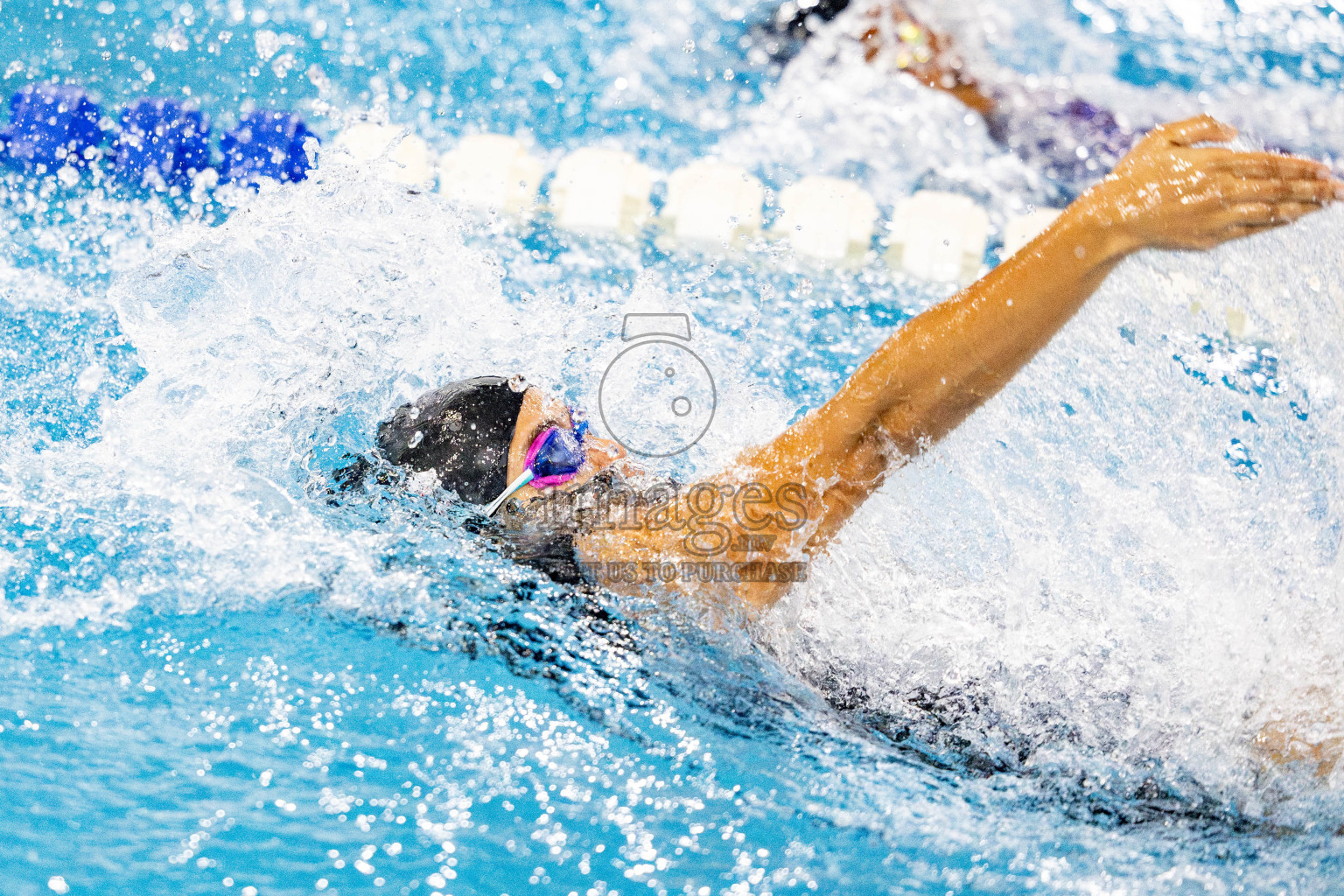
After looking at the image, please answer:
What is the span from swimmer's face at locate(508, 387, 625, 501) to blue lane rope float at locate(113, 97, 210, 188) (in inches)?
131

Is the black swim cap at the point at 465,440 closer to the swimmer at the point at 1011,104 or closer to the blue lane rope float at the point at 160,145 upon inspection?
the blue lane rope float at the point at 160,145

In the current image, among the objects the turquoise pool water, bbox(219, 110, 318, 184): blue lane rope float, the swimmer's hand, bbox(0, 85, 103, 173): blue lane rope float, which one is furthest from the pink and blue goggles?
bbox(0, 85, 103, 173): blue lane rope float

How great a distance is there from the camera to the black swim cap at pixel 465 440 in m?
1.76

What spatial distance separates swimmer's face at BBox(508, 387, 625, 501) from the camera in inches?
69.4

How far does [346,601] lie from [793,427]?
2.70ft

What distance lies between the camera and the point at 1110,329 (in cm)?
153

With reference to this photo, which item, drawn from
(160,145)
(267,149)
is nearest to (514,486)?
(267,149)

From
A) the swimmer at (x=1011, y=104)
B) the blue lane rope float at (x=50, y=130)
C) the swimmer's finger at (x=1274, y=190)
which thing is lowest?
the swimmer's finger at (x=1274, y=190)

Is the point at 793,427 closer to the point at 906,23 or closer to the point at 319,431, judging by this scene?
the point at 319,431

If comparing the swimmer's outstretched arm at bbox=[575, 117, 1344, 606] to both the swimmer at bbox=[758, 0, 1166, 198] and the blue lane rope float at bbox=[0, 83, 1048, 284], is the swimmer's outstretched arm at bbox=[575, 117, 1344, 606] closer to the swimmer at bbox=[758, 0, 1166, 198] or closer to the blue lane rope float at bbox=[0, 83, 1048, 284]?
the blue lane rope float at bbox=[0, 83, 1048, 284]

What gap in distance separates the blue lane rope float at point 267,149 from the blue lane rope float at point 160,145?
14cm

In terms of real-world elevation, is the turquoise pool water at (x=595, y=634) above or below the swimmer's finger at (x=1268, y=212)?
below

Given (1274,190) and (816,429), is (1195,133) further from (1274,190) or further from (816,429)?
(816,429)

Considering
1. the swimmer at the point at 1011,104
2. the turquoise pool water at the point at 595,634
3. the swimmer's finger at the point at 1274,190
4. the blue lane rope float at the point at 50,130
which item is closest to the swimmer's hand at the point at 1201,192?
the swimmer's finger at the point at 1274,190
